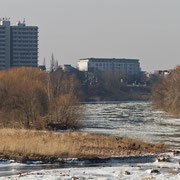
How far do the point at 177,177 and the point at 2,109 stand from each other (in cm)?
3946

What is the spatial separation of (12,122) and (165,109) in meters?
36.5

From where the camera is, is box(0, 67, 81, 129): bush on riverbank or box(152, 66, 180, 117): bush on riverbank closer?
box(0, 67, 81, 129): bush on riverbank

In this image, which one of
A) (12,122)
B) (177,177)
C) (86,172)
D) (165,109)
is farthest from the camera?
(165,109)

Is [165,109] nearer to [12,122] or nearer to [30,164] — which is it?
[12,122]

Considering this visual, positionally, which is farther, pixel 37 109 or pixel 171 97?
pixel 171 97

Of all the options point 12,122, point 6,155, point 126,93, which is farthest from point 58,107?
point 126,93

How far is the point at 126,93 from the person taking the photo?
6531 inches

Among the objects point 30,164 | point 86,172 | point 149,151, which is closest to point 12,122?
point 149,151

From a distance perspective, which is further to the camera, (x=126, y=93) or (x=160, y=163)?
(x=126, y=93)

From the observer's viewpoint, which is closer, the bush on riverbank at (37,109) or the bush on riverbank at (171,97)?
the bush on riverbank at (37,109)

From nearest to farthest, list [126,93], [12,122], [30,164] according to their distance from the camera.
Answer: [30,164] < [12,122] < [126,93]

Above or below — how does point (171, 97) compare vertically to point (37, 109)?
above

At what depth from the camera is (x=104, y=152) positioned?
27.5 meters

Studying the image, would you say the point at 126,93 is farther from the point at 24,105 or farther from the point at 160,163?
the point at 160,163
